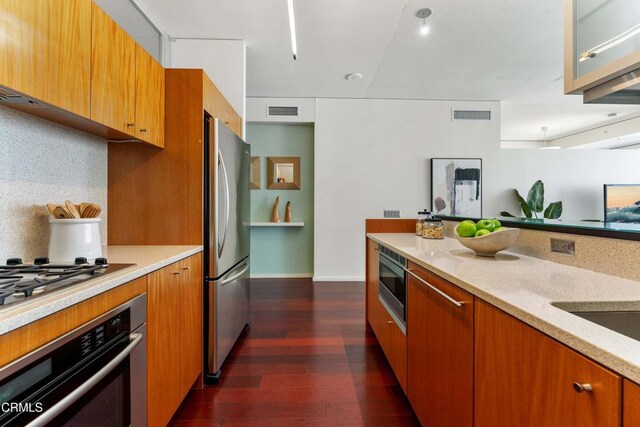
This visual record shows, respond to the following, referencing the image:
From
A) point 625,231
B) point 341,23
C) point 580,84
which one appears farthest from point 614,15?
point 341,23

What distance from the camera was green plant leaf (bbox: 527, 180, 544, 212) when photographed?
15.2 feet

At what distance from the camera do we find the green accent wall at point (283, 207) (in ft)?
15.7

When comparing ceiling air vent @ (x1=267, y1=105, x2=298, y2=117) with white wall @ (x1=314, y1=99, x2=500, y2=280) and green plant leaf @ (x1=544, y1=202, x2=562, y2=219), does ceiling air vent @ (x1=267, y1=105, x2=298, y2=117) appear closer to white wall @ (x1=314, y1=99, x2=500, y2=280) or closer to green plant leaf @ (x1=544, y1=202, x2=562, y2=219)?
white wall @ (x1=314, y1=99, x2=500, y2=280)

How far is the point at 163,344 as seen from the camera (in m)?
1.40

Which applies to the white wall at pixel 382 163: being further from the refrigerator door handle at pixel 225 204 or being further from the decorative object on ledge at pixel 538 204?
the refrigerator door handle at pixel 225 204

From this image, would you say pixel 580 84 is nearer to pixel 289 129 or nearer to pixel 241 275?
pixel 241 275

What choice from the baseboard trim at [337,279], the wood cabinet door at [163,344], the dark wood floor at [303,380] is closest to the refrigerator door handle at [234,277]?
the wood cabinet door at [163,344]

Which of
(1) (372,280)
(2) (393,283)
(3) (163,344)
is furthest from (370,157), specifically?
(3) (163,344)

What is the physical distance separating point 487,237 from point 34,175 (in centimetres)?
220

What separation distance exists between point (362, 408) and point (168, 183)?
1.78 metres

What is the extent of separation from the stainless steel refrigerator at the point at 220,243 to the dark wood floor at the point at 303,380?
0.20 metres

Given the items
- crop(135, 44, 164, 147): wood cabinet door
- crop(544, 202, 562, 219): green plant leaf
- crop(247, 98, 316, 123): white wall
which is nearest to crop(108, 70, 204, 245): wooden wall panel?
crop(135, 44, 164, 147): wood cabinet door

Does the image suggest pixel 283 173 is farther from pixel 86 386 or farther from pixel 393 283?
pixel 86 386

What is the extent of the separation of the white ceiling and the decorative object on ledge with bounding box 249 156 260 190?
0.98m
